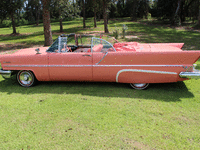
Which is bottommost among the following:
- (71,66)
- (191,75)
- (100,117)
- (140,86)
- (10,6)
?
(100,117)

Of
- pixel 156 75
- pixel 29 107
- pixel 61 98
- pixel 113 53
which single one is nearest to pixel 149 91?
pixel 156 75

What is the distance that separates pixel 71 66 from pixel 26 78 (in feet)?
4.77

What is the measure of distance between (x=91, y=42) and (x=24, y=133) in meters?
2.87

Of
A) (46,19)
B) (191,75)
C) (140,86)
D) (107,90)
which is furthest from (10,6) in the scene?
(191,75)

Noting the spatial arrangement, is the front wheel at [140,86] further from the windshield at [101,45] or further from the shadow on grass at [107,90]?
the windshield at [101,45]

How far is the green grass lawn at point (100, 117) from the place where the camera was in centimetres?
286

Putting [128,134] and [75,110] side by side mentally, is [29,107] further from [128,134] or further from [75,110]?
[128,134]

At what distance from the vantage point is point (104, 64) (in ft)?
15.1

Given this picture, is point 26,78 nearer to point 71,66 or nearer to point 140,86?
point 71,66

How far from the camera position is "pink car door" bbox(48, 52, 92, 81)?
15.4 feet

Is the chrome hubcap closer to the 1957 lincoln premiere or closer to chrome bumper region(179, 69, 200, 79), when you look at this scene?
the 1957 lincoln premiere

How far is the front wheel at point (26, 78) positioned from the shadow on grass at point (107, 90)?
0.49 ft

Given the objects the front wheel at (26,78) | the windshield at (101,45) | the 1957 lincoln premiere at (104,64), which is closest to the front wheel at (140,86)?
the 1957 lincoln premiere at (104,64)

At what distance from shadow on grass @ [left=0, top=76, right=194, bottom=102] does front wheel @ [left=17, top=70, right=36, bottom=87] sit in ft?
0.49
